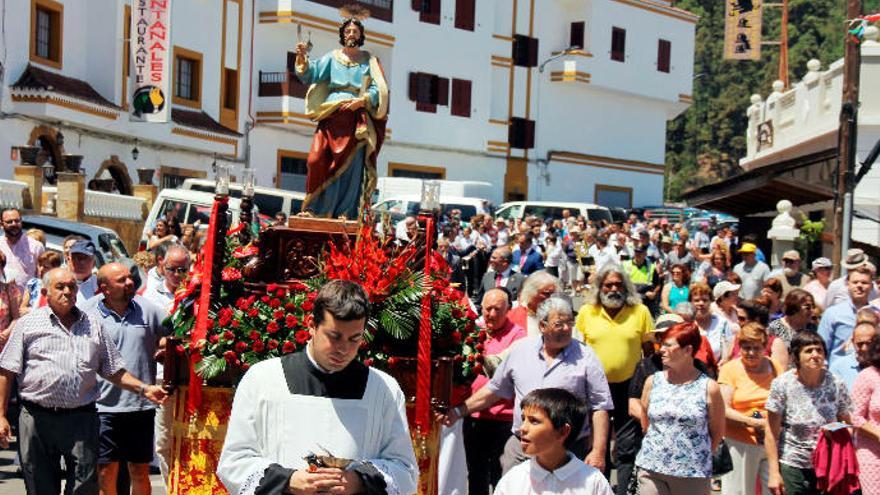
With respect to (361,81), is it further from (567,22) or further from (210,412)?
(567,22)

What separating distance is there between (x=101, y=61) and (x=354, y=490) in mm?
28957

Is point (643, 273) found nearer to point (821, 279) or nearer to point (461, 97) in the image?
point (821, 279)

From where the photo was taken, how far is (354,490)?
195 inches

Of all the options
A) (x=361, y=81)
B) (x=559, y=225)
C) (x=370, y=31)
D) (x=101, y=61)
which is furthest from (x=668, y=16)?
(x=361, y=81)

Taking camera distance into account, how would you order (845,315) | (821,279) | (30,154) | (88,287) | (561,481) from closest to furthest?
(561,481)
(845,315)
(88,287)
(821,279)
(30,154)

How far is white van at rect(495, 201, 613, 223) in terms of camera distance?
3891 centimetres

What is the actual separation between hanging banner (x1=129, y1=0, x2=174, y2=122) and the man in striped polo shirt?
24.2 m

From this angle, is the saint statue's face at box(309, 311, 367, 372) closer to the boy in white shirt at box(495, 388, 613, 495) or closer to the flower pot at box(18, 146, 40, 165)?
the boy in white shirt at box(495, 388, 613, 495)

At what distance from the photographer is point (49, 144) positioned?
99.1ft

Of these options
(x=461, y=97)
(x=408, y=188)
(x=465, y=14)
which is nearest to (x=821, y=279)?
(x=408, y=188)

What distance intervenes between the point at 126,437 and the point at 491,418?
2.38 metres

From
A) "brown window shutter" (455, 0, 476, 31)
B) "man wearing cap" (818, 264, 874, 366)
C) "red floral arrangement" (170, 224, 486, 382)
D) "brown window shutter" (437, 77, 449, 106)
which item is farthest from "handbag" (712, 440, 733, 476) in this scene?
"brown window shutter" (455, 0, 476, 31)

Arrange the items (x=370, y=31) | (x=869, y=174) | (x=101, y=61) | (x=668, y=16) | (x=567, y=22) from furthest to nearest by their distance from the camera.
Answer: (x=668, y=16) < (x=567, y=22) < (x=370, y=31) < (x=101, y=61) < (x=869, y=174)

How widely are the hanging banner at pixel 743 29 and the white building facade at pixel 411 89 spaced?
8557mm
